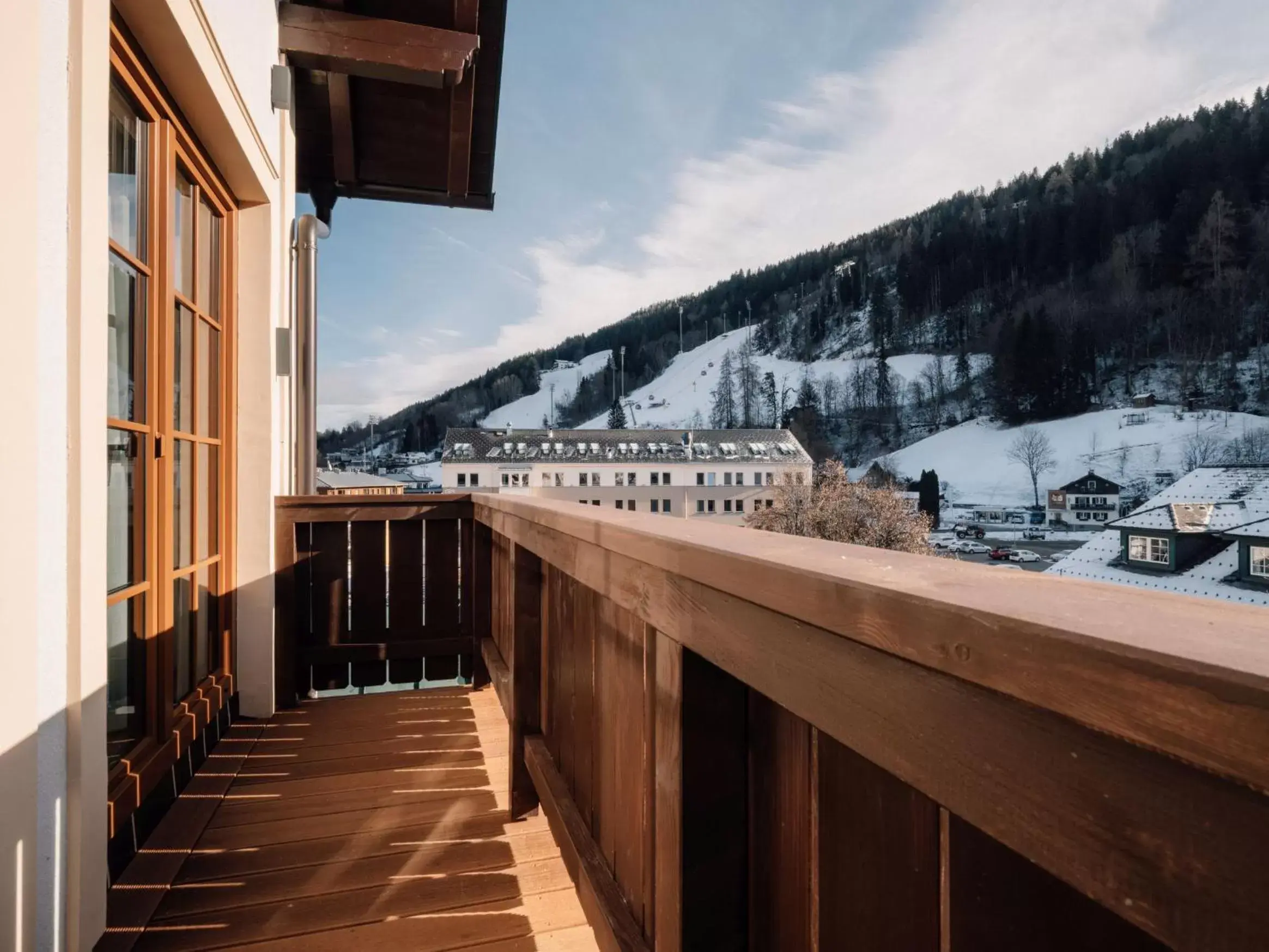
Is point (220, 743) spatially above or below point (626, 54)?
below

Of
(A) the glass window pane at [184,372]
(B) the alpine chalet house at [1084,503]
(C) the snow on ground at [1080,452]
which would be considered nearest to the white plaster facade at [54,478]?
(A) the glass window pane at [184,372]

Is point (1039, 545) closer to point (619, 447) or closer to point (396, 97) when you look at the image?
point (396, 97)

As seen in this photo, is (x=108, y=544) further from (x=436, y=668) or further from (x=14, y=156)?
(x=436, y=668)

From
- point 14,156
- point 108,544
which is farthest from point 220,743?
point 14,156

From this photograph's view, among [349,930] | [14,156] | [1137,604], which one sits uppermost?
[14,156]

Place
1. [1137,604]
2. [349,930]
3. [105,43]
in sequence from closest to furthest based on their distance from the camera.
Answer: [1137,604] → [105,43] → [349,930]

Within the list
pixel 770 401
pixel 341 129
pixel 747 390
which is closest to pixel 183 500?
pixel 341 129

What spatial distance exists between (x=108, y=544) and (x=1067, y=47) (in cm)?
2994

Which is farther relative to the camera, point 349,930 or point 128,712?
point 128,712

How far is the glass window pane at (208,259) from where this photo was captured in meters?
1.96

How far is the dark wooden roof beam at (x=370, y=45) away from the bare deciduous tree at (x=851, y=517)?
1317 centimetres

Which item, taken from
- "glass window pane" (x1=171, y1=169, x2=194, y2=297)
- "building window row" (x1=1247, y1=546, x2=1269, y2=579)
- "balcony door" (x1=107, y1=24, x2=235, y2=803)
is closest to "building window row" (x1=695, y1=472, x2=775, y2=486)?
"building window row" (x1=1247, y1=546, x2=1269, y2=579)

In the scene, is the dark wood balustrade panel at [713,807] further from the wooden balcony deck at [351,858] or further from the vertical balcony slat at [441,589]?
the vertical balcony slat at [441,589]

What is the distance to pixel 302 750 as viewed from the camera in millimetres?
2061
